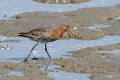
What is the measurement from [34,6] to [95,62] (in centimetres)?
698

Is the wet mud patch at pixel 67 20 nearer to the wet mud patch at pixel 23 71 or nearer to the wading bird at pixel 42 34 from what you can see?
the wading bird at pixel 42 34

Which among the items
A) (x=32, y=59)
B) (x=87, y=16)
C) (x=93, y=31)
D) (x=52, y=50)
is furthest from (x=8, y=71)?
(x=87, y=16)

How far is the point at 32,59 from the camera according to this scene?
13.1 m

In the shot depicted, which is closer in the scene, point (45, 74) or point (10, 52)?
point (45, 74)

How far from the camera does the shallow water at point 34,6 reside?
1842 centimetres

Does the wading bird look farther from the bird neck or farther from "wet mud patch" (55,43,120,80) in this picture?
"wet mud patch" (55,43,120,80)

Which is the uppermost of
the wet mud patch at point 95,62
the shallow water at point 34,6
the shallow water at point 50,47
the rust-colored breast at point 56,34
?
the rust-colored breast at point 56,34

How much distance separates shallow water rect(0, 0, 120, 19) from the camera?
18.4m

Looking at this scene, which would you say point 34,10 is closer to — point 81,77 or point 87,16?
point 87,16

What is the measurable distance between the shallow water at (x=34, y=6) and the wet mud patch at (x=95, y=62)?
16.3 ft

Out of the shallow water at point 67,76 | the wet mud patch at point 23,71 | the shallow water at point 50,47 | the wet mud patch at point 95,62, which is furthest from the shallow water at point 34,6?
the shallow water at point 67,76

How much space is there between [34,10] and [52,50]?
15.3 feet

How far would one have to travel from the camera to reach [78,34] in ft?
51.7

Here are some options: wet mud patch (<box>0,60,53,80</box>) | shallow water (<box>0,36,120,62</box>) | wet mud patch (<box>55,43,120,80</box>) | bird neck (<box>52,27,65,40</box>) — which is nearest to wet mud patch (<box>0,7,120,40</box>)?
shallow water (<box>0,36,120,62</box>)
